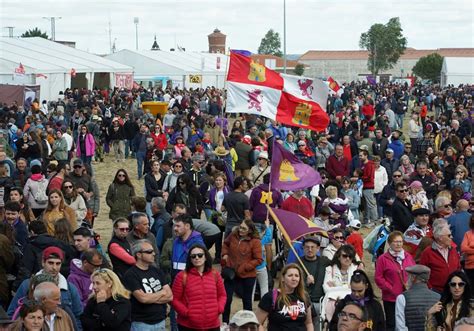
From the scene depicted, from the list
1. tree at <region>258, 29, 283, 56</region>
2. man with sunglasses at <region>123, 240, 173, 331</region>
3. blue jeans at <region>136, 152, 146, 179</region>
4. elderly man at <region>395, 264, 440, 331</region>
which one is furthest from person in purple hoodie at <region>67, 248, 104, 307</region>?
tree at <region>258, 29, 283, 56</region>

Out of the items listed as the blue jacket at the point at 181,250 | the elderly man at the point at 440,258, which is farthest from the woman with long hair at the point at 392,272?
the blue jacket at the point at 181,250

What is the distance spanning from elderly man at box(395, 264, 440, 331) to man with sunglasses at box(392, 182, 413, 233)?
3.84 meters

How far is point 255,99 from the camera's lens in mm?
13797

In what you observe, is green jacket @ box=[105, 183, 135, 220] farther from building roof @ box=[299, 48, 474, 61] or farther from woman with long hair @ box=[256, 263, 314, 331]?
building roof @ box=[299, 48, 474, 61]

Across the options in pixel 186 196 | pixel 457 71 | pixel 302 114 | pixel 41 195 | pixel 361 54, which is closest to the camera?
pixel 186 196

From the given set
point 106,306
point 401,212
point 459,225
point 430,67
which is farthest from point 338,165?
point 430,67

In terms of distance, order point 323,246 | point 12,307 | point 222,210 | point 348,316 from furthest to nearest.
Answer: point 222,210 < point 323,246 < point 12,307 < point 348,316

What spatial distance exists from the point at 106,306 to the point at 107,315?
0.25 feet

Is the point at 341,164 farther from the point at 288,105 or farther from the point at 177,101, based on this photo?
the point at 177,101

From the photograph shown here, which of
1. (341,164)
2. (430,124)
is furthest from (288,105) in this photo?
(430,124)

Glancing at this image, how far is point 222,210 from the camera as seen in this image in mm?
12836

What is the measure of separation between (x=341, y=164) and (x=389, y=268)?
25.0 ft

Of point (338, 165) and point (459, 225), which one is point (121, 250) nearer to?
point (459, 225)

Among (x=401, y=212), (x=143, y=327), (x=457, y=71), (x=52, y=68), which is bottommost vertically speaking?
(x=143, y=327)
